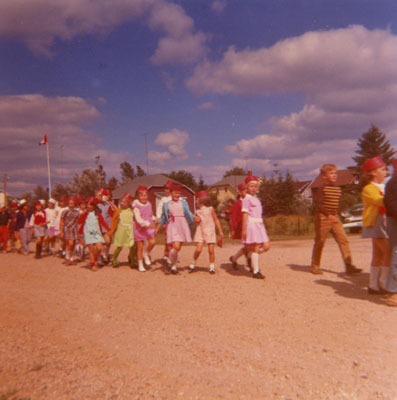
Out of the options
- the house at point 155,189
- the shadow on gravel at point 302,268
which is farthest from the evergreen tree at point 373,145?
the shadow on gravel at point 302,268

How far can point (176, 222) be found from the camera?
28.8ft

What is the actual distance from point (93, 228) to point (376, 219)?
258 inches

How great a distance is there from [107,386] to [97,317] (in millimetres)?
2218

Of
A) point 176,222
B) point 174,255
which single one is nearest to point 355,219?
point 176,222

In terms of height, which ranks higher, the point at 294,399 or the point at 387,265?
the point at 387,265

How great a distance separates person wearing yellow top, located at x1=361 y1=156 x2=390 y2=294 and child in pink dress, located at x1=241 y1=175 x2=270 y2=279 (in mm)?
2012

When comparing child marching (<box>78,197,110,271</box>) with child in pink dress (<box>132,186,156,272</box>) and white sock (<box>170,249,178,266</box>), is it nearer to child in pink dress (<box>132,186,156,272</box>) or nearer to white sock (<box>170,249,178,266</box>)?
child in pink dress (<box>132,186,156,272</box>)

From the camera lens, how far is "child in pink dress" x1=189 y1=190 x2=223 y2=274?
8.35 metres

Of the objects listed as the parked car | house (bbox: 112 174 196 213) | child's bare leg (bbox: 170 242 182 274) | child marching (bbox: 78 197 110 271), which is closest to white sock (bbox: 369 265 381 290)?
child's bare leg (bbox: 170 242 182 274)

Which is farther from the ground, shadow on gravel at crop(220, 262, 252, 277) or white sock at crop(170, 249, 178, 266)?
white sock at crop(170, 249, 178, 266)

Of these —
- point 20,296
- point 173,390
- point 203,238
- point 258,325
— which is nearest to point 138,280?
point 203,238

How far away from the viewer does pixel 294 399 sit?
2863 millimetres

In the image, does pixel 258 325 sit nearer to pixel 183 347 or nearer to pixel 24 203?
pixel 183 347

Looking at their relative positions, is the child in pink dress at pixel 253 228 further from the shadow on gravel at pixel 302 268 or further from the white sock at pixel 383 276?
the white sock at pixel 383 276
